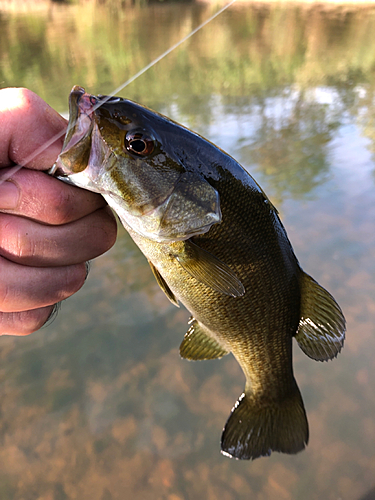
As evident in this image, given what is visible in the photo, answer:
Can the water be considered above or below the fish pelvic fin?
below

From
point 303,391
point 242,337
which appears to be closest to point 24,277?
point 242,337

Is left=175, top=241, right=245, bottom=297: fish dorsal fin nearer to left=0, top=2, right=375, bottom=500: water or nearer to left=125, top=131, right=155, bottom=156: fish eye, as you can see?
left=125, top=131, right=155, bottom=156: fish eye

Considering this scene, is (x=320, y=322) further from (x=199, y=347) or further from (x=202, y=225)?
(x=202, y=225)

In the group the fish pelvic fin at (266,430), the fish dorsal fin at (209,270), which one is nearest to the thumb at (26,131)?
the fish dorsal fin at (209,270)

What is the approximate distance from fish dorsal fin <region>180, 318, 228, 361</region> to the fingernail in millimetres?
974

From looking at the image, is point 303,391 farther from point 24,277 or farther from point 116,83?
point 116,83

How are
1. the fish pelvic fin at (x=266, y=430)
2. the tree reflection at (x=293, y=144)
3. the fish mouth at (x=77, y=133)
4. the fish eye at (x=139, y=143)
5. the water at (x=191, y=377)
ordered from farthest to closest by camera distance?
the tree reflection at (x=293, y=144), the water at (x=191, y=377), the fish pelvic fin at (x=266, y=430), the fish eye at (x=139, y=143), the fish mouth at (x=77, y=133)

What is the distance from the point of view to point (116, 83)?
8.74 meters

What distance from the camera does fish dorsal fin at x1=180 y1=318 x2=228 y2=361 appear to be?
5.82ft

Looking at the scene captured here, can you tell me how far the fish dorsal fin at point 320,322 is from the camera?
1529mm

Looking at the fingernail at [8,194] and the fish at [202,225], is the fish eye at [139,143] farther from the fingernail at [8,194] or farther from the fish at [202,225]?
the fingernail at [8,194]

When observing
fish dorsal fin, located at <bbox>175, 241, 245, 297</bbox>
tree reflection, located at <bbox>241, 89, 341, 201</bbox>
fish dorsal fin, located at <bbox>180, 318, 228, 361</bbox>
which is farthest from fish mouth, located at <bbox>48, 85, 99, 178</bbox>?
tree reflection, located at <bbox>241, 89, 341, 201</bbox>

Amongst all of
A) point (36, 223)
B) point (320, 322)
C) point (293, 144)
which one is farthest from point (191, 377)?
point (293, 144)

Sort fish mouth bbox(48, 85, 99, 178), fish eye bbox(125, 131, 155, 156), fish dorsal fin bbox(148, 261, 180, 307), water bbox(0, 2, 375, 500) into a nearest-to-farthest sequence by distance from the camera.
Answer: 1. fish mouth bbox(48, 85, 99, 178)
2. fish eye bbox(125, 131, 155, 156)
3. fish dorsal fin bbox(148, 261, 180, 307)
4. water bbox(0, 2, 375, 500)
